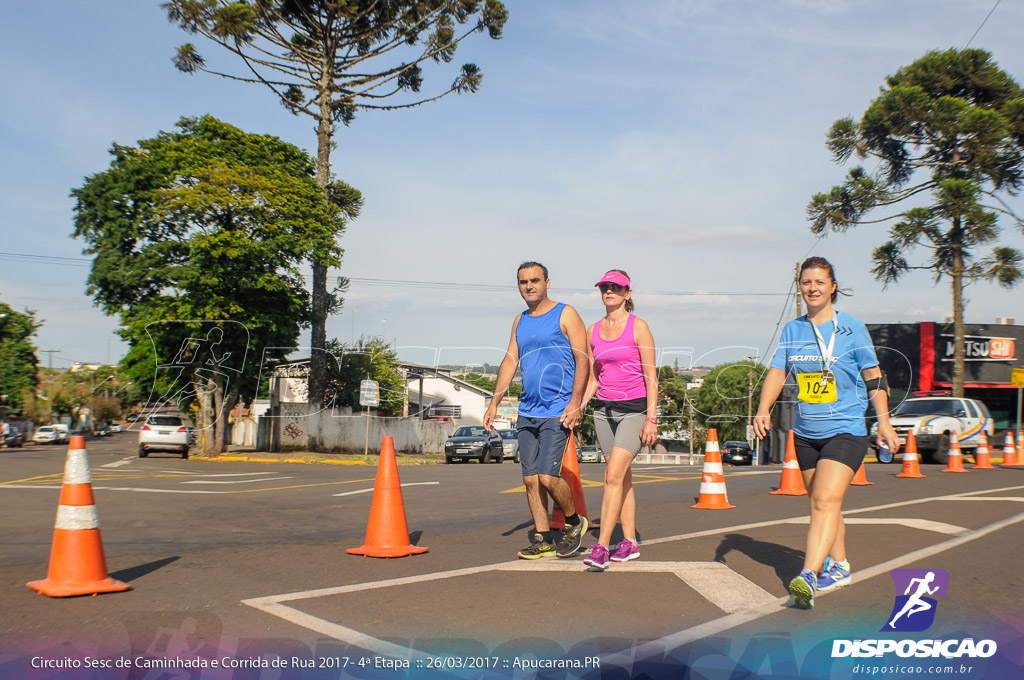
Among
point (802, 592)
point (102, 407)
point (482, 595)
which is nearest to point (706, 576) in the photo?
point (802, 592)

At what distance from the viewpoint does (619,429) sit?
19.6 ft

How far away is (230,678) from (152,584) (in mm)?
2079

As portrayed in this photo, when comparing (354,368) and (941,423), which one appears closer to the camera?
(941,423)

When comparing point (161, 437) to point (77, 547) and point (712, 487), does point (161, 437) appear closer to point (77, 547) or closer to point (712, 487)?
point (712, 487)

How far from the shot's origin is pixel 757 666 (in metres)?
3.52

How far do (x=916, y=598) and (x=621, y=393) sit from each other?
235 centimetres

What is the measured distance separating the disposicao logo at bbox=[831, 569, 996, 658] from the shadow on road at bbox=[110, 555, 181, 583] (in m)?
4.22

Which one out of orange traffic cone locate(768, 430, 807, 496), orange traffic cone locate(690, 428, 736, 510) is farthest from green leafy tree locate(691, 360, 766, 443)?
orange traffic cone locate(690, 428, 736, 510)

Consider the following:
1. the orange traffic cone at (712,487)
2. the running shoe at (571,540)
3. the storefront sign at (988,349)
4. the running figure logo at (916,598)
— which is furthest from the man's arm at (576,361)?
the storefront sign at (988,349)

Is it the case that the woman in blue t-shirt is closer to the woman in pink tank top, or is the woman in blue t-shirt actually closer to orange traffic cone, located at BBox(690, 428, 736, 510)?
the woman in pink tank top

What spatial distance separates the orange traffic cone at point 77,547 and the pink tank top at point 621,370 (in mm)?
3382

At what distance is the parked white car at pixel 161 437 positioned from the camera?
93.0 feet

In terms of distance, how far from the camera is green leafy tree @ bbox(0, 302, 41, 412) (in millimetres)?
61703

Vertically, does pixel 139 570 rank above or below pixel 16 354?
below
